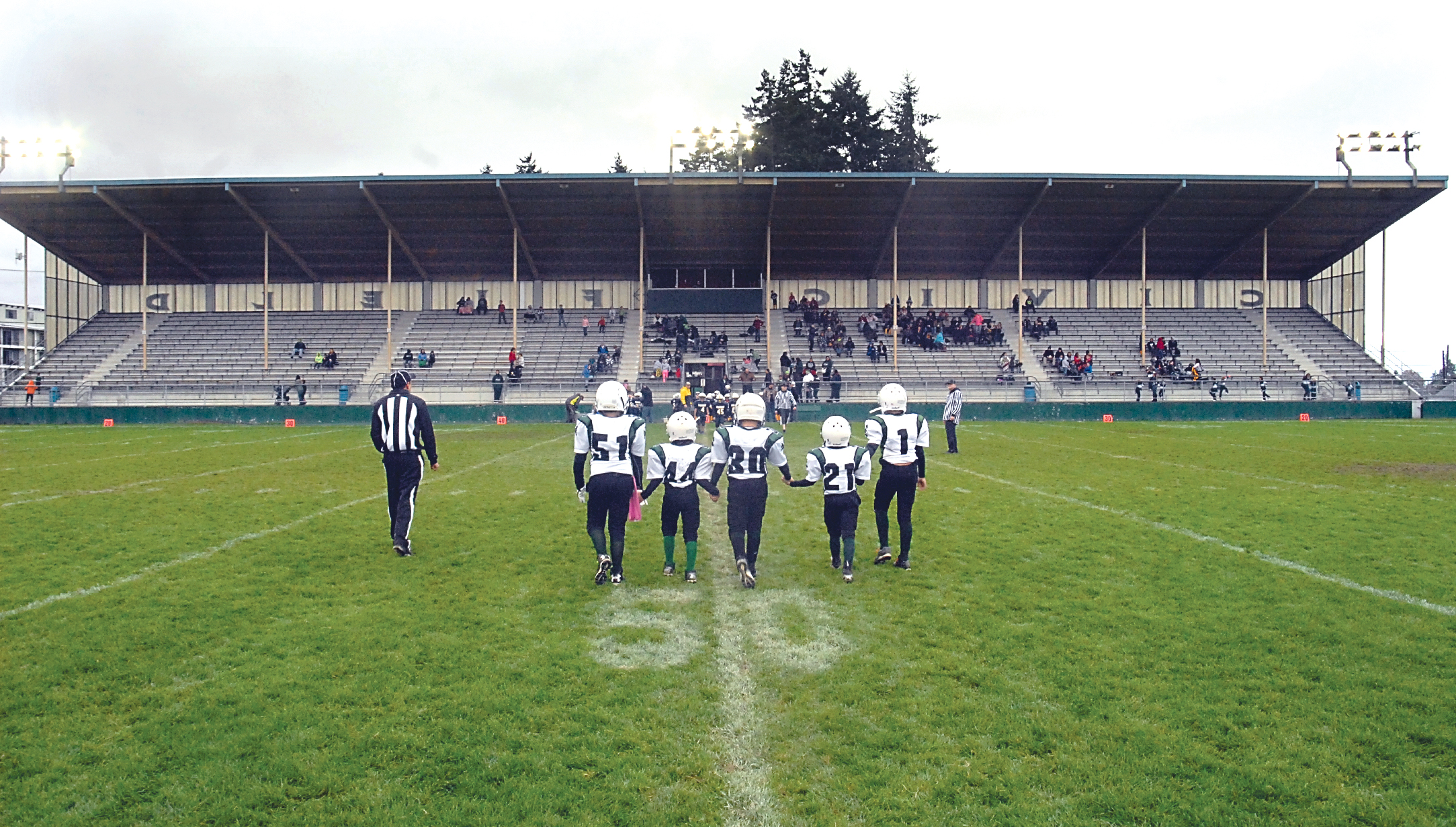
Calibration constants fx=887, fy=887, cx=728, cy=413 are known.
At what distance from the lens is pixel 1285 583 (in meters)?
7.61

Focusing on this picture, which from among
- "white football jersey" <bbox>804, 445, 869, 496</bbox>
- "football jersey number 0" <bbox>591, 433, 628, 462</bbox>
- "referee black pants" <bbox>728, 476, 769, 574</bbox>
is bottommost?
"referee black pants" <bbox>728, 476, 769, 574</bbox>

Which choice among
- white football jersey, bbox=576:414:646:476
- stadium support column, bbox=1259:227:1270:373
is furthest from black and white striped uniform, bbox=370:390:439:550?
stadium support column, bbox=1259:227:1270:373

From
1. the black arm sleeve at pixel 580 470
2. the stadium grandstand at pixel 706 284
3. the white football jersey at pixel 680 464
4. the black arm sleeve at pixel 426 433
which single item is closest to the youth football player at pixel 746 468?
the white football jersey at pixel 680 464

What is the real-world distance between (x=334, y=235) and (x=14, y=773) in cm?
4151

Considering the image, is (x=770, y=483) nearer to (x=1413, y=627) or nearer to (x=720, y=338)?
(x=1413, y=627)

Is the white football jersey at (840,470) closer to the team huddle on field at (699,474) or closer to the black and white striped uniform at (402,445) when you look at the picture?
the team huddle on field at (699,474)

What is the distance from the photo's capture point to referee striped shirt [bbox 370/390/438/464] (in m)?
8.80

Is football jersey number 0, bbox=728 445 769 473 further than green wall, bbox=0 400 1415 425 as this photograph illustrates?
No

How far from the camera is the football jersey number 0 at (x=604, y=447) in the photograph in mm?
7652

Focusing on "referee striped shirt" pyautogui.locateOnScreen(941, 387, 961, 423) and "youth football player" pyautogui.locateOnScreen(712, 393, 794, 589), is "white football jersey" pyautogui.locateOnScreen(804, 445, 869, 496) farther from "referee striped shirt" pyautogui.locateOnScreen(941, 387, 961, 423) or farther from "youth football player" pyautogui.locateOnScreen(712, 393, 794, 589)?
"referee striped shirt" pyautogui.locateOnScreen(941, 387, 961, 423)

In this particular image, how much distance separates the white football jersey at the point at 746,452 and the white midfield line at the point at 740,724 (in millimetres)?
1040

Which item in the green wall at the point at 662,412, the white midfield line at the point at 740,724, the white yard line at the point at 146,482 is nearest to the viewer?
the white midfield line at the point at 740,724

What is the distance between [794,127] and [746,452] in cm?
5967

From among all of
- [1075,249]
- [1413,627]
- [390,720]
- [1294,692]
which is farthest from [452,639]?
[1075,249]
